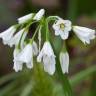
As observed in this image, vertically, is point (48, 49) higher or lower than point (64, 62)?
higher

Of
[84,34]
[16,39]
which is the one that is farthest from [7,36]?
[84,34]

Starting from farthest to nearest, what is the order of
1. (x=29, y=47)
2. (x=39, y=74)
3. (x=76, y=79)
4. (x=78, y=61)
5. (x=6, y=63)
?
(x=6, y=63)
(x=78, y=61)
(x=76, y=79)
(x=39, y=74)
(x=29, y=47)

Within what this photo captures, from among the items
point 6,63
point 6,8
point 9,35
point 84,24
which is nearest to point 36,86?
point 9,35

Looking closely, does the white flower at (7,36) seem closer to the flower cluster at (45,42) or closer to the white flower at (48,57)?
the flower cluster at (45,42)

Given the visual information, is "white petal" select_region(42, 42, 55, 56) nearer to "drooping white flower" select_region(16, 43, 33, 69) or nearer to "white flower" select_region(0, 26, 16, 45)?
"drooping white flower" select_region(16, 43, 33, 69)

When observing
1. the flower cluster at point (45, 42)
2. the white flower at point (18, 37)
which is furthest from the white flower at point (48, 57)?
the white flower at point (18, 37)

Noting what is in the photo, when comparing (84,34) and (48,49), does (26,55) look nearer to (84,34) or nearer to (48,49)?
(48,49)

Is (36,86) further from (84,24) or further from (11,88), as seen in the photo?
(84,24)

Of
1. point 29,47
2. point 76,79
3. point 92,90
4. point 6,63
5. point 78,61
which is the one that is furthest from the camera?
point 6,63
